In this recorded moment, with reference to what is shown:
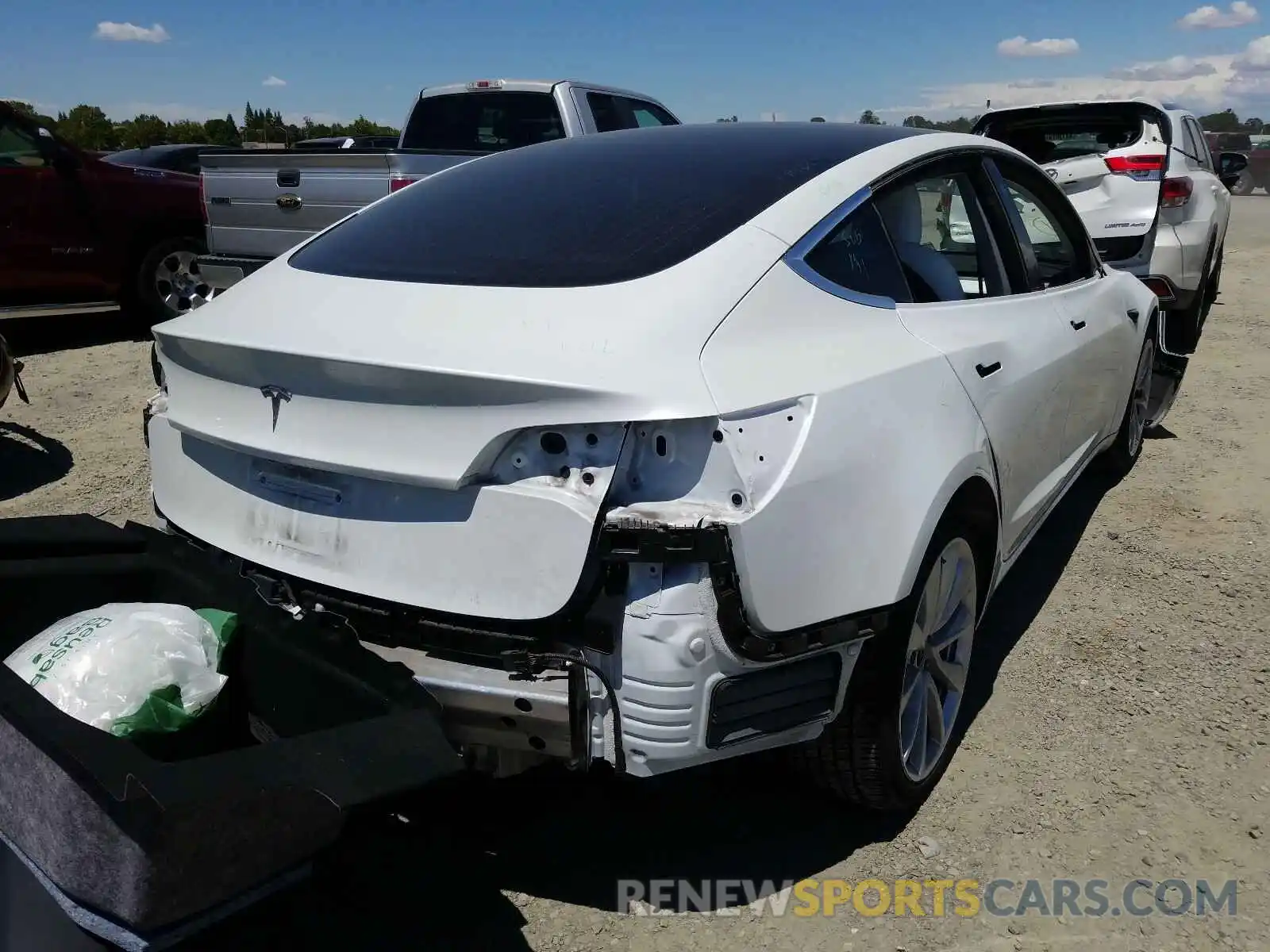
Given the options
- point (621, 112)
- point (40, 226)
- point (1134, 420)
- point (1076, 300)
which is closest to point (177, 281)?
point (40, 226)

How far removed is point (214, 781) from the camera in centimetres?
157

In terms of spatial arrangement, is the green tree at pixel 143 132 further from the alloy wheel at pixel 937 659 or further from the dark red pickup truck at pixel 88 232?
the alloy wheel at pixel 937 659

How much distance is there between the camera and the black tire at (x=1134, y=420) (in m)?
5.12

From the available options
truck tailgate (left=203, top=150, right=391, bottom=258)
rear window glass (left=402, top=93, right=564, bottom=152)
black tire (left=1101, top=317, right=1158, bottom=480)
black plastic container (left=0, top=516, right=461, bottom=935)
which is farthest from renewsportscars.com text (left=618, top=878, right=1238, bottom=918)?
rear window glass (left=402, top=93, right=564, bottom=152)

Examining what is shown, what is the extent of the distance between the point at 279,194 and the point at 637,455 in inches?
226

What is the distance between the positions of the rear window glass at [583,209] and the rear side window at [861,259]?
0.58 feet

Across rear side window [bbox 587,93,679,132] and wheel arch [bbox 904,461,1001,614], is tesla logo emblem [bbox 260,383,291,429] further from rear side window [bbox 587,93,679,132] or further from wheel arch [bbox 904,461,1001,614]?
rear side window [bbox 587,93,679,132]

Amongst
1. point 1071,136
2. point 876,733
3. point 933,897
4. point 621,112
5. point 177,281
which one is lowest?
point 933,897

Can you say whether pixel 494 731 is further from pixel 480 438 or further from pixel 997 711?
pixel 997 711

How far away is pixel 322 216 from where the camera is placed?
683 cm

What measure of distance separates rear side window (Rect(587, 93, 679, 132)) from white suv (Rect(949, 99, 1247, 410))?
2.80 meters

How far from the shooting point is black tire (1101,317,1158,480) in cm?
512

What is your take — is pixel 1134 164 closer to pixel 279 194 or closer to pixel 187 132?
pixel 279 194

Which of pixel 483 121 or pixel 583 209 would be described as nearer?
pixel 583 209
